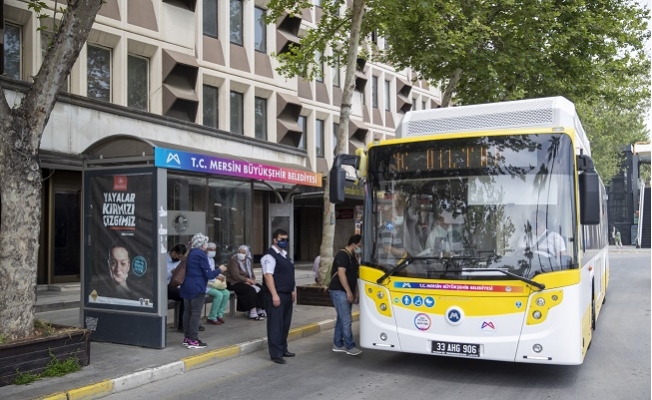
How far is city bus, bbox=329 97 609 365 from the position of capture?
24.3 ft

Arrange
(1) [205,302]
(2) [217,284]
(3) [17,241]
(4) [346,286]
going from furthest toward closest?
(2) [217,284]
(1) [205,302]
(4) [346,286]
(3) [17,241]

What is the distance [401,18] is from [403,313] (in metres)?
9.54

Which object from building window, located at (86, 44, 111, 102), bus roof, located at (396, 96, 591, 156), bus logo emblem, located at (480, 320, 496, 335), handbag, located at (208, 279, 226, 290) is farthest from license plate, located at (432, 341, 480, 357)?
building window, located at (86, 44, 111, 102)

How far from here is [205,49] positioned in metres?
23.1

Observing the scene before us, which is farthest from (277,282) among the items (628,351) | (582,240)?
(628,351)

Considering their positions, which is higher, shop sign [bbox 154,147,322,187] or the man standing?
shop sign [bbox 154,147,322,187]

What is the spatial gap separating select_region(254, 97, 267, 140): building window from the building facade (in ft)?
0.20

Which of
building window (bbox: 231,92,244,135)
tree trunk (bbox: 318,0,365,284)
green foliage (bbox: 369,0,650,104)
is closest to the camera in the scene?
tree trunk (bbox: 318,0,365,284)

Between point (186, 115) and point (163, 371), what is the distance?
1474cm

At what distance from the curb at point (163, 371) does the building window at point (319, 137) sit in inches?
796

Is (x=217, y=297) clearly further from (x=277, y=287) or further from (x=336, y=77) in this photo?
(x=336, y=77)

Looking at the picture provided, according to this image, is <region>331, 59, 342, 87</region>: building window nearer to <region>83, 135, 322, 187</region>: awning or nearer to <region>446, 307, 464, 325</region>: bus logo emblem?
<region>83, 135, 322, 187</region>: awning

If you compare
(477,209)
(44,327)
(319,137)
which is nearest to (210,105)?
(319,137)

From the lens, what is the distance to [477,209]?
7.84 meters
